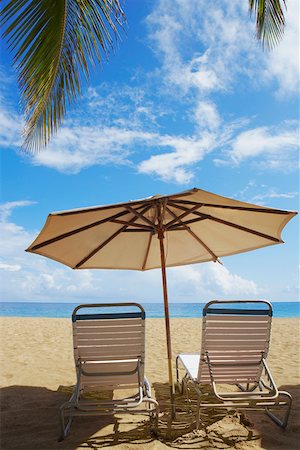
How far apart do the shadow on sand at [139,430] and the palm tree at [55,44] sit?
3129 mm

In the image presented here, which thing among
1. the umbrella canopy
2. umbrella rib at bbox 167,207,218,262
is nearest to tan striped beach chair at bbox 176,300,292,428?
the umbrella canopy

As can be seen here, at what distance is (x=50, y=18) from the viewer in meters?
4.10

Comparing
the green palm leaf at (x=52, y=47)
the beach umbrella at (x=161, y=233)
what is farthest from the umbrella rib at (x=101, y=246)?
the green palm leaf at (x=52, y=47)

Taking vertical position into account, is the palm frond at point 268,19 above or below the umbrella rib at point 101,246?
above

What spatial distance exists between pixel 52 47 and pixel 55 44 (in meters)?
0.05

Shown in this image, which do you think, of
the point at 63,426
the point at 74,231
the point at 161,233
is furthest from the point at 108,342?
the point at 74,231

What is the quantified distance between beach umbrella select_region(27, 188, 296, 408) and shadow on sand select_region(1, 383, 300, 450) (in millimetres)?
486

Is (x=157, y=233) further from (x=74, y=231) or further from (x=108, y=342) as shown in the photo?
A: (x=108, y=342)

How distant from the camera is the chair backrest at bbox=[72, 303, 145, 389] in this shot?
347 cm

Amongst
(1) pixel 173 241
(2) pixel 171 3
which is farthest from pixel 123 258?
(2) pixel 171 3

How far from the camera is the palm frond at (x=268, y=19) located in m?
5.11

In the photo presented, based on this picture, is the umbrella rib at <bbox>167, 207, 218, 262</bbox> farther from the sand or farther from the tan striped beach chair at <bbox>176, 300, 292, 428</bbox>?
the sand

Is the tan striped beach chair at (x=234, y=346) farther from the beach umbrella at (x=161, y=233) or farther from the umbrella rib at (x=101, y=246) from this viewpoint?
the umbrella rib at (x=101, y=246)

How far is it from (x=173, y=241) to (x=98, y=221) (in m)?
1.51
